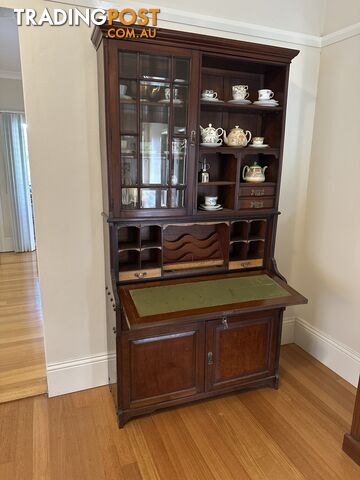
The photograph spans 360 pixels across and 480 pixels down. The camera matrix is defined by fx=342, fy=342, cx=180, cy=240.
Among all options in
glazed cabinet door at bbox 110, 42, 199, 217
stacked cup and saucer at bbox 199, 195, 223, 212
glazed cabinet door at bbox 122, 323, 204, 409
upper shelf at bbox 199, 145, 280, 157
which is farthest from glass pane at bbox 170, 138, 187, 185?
glazed cabinet door at bbox 122, 323, 204, 409

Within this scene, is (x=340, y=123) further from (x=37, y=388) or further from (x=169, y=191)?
(x=37, y=388)

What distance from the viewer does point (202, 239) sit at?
223 centimetres

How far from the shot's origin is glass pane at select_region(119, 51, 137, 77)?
170cm

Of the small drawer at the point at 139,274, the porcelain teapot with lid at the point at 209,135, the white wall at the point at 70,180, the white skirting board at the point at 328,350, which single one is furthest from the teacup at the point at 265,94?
the white skirting board at the point at 328,350

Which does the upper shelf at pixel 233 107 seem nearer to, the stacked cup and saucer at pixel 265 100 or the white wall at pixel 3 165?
the stacked cup and saucer at pixel 265 100

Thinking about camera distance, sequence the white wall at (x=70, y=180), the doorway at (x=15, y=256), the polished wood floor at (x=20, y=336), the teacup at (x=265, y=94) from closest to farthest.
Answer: the white wall at (x=70, y=180) < the teacup at (x=265, y=94) < the polished wood floor at (x=20, y=336) < the doorway at (x=15, y=256)

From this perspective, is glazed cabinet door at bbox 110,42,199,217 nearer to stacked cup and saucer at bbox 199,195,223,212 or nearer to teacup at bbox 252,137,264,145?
stacked cup and saucer at bbox 199,195,223,212

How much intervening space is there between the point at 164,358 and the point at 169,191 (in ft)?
3.08

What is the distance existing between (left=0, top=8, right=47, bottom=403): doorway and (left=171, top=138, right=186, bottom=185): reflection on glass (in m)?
1.10

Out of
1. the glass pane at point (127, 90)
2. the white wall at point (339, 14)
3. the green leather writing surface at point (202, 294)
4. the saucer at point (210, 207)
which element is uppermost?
the white wall at point (339, 14)

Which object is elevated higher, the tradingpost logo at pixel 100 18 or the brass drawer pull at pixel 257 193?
the tradingpost logo at pixel 100 18

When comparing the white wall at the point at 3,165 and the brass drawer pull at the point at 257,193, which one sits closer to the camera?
the brass drawer pull at the point at 257,193

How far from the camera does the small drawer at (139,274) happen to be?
6.45ft

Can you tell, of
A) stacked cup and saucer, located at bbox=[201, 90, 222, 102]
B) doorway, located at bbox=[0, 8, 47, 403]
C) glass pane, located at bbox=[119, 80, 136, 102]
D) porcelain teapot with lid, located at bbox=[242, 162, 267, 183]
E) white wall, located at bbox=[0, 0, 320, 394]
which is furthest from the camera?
doorway, located at bbox=[0, 8, 47, 403]
